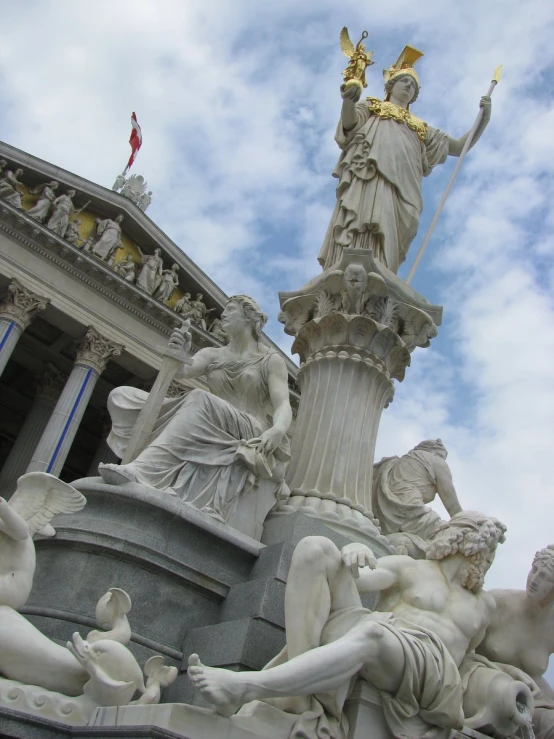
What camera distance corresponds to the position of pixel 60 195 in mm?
27297

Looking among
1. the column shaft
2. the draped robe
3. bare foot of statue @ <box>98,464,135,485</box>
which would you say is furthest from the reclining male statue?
the column shaft

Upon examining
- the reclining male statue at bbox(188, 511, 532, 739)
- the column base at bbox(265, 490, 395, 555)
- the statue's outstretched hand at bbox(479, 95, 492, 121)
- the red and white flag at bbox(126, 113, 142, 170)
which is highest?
the red and white flag at bbox(126, 113, 142, 170)

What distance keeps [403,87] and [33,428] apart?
19808mm

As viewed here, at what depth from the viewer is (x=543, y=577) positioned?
431 centimetres

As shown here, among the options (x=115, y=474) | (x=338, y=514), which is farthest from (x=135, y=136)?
(x=115, y=474)

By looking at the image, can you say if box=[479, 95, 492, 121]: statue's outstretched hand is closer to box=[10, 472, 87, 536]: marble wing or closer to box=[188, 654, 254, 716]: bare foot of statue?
box=[10, 472, 87, 536]: marble wing

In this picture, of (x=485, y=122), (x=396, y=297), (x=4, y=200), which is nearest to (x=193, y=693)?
(x=396, y=297)

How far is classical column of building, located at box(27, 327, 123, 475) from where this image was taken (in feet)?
Answer: 73.4

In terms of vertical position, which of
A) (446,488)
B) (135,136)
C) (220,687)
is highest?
(135,136)

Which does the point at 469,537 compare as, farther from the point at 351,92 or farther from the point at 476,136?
the point at 476,136

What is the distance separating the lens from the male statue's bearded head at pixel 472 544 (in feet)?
13.4

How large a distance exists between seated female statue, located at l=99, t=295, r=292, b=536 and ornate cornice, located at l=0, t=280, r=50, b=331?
18.7 m

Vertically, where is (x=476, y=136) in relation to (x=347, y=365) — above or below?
above

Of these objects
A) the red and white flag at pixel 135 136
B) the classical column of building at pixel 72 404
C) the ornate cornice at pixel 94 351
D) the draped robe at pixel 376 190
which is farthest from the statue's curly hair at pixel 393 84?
the red and white flag at pixel 135 136
